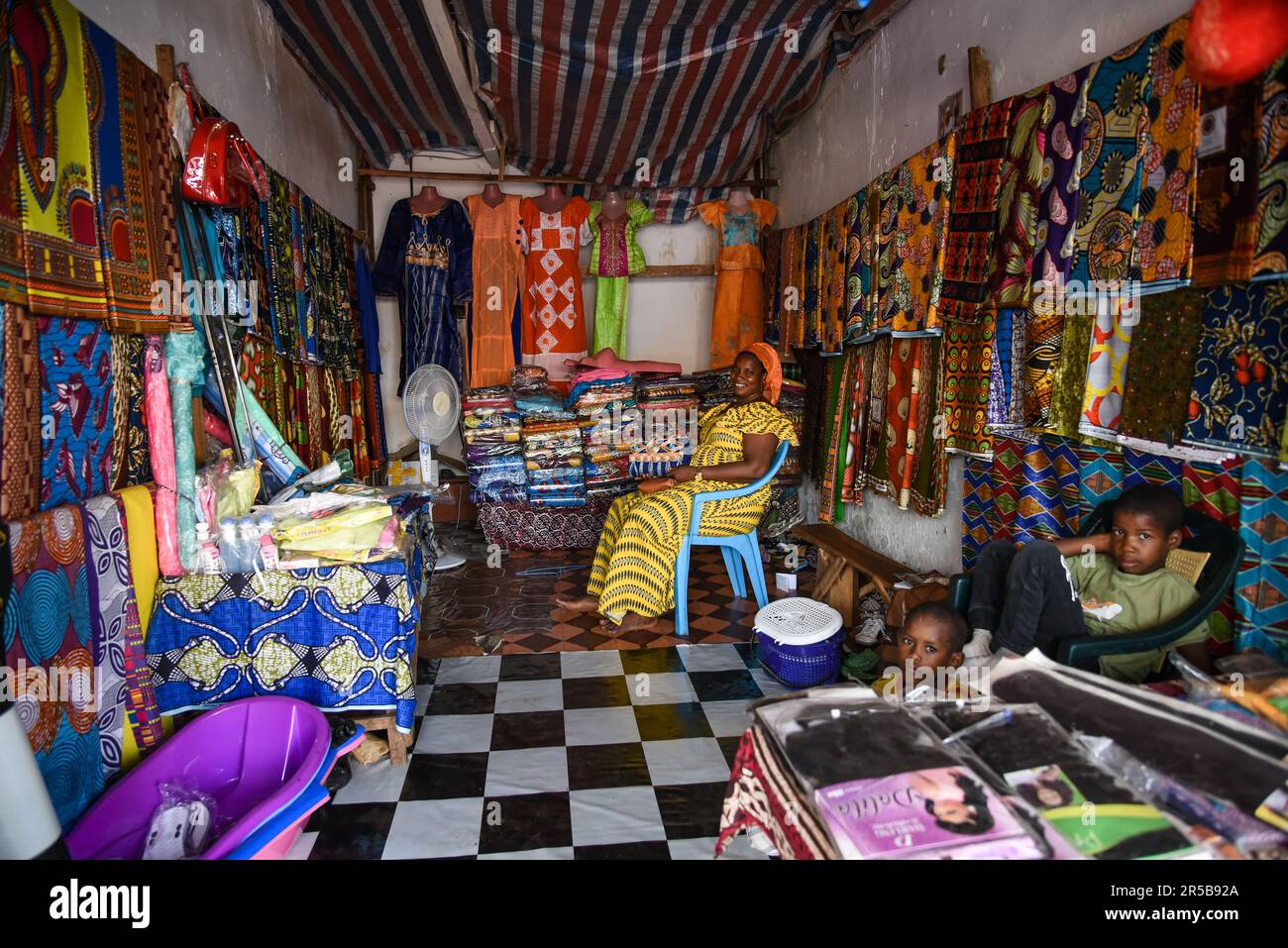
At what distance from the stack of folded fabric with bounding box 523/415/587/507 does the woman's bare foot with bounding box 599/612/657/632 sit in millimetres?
1737

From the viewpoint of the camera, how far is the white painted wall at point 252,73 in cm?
247

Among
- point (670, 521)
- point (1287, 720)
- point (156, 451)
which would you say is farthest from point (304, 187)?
point (1287, 720)

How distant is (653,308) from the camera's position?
674 centimetres

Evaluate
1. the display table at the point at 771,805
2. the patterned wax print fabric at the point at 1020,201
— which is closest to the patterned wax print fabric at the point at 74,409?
the display table at the point at 771,805

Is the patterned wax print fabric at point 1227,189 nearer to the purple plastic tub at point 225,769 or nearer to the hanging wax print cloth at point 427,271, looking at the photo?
the purple plastic tub at point 225,769

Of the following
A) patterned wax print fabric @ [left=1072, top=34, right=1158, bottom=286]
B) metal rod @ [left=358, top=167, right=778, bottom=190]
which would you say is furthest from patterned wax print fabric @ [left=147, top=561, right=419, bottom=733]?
metal rod @ [left=358, top=167, right=778, bottom=190]

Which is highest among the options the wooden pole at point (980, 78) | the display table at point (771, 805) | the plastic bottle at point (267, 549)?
the wooden pole at point (980, 78)

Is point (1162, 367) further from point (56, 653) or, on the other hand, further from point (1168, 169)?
point (56, 653)

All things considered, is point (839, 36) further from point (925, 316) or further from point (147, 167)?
point (147, 167)

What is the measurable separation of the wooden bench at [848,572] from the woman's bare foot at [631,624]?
0.98 meters

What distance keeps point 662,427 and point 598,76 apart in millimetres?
2403

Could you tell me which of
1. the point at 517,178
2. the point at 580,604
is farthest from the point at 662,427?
the point at 517,178

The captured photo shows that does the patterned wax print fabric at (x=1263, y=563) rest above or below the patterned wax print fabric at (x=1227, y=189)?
below

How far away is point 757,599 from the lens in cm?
402
